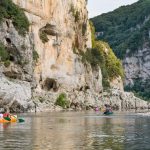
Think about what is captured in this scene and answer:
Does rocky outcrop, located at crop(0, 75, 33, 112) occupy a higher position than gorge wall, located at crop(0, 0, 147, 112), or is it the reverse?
gorge wall, located at crop(0, 0, 147, 112)

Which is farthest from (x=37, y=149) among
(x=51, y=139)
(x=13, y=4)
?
(x=13, y=4)

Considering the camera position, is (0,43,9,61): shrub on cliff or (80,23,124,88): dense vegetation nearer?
(0,43,9,61): shrub on cliff

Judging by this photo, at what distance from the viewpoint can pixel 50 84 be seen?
322 ft

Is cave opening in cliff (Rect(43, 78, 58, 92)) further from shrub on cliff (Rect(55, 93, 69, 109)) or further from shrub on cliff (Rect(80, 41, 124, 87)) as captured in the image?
shrub on cliff (Rect(80, 41, 124, 87))

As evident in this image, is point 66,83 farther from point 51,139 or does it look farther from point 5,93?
point 51,139

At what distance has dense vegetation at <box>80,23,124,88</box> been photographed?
4747 inches

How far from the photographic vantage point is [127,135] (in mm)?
34500

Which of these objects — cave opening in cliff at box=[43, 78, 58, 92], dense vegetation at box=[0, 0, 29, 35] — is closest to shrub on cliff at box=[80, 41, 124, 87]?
cave opening in cliff at box=[43, 78, 58, 92]

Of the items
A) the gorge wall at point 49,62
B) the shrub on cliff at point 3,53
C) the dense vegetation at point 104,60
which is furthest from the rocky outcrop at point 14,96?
the dense vegetation at point 104,60

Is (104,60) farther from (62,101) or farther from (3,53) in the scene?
(3,53)

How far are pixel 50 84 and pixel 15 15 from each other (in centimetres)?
1873

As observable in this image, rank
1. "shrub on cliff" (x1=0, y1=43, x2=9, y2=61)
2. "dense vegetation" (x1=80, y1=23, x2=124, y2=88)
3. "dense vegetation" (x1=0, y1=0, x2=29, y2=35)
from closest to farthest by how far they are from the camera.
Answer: "shrub on cliff" (x1=0, y1=43, x2=9, y2=61) < "dense vegetation" (x1=0, y1=0, x2=29, y2=35) < "dense vegetation" (x1=80, y1=23, x2=124, y2=88)

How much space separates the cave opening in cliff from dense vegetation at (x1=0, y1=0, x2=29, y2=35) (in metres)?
14.2

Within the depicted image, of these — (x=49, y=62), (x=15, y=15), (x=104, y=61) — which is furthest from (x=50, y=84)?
(x=104, y=61)
